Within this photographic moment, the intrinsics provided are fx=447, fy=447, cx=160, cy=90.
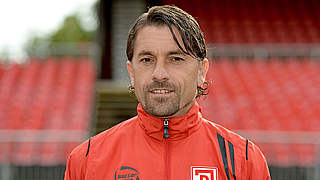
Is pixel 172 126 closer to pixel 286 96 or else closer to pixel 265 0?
pixel 286 96

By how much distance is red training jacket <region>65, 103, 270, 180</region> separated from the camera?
2.20 meters

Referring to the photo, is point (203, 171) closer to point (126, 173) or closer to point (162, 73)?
point (126, 173)

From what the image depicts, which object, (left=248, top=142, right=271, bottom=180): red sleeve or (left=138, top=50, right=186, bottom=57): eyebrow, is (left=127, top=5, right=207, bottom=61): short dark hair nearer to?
(left=138, top=50, right=186, bottom=57): eyebrow

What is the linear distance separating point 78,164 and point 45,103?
830 cm

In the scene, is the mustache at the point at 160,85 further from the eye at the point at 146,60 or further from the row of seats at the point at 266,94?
the row of seats at the point at 266,94

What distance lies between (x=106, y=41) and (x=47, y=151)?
223 inches

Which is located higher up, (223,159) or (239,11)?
(239,11)

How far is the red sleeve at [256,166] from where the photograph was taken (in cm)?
220

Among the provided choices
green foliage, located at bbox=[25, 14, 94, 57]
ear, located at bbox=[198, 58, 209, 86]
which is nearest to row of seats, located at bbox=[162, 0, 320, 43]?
ear, located at bbox=[198, 58, 209, 86]

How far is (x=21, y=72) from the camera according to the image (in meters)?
11.6

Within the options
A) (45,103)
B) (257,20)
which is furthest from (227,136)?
(257,20)

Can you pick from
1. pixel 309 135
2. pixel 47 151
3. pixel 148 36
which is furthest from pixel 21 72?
pixel 148 36

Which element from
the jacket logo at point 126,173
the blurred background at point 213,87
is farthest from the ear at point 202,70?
the blurred background at point 213,87

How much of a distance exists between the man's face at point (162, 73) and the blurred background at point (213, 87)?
544 cm
